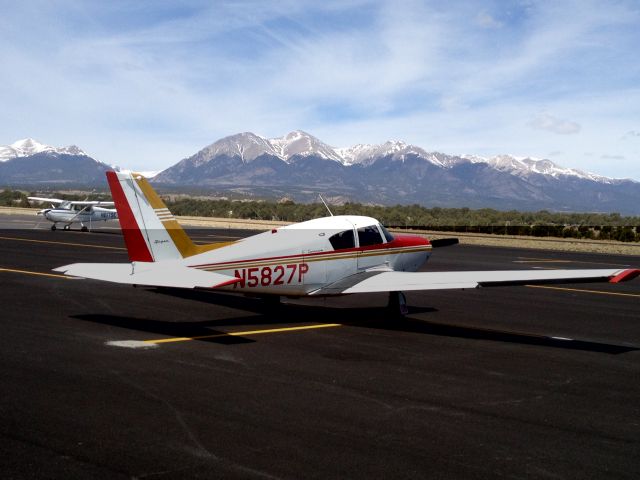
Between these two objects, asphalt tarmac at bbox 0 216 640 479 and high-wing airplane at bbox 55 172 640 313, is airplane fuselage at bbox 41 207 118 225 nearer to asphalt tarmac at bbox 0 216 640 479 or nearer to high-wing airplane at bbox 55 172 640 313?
asphalt tarmac at bbox 0 216 640 479

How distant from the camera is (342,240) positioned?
1437 centimetres

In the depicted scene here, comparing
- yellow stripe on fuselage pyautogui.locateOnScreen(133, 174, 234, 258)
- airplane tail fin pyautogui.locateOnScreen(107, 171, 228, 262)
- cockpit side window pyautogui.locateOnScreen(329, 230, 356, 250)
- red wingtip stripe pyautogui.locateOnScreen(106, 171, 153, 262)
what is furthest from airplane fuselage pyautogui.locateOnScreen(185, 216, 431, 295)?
red wingtip stripe pyautogui.locateOnScreen(106, 171, 153, 262)

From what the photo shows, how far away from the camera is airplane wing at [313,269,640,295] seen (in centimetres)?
1202

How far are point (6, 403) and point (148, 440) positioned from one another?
7.41ft

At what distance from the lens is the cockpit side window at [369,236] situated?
48.2ft

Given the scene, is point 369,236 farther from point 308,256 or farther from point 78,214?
point 78,214

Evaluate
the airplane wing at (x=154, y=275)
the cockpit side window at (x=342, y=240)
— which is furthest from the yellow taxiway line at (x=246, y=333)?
the cockpit side window at (x=342, y=240)

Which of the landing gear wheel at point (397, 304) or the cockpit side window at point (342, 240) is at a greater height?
the cockpit side window at point (342, 240)

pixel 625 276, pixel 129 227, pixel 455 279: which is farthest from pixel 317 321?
pixel 625 276

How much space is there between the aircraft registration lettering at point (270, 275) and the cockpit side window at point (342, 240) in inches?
38.1

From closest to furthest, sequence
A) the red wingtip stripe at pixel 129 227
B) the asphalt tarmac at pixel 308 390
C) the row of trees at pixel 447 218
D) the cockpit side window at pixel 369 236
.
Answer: the asphalt tarmac at pixel 308 390 < the red wingtip stripe at pixel 129 227 < the cockpit side window at pixel 369 236 < the row of trees at pixel 447 218

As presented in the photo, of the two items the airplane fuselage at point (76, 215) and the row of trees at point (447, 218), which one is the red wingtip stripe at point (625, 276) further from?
the row of trees at point (447, 218)

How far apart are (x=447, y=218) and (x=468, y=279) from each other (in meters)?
67.2

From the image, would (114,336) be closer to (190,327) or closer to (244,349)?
(190,327)
